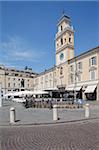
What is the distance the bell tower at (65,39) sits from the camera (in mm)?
57531

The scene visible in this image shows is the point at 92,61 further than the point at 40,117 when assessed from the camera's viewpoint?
Yes

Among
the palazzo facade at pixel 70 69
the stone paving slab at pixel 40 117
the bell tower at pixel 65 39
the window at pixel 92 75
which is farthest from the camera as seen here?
the bell tower at pixel 65 39

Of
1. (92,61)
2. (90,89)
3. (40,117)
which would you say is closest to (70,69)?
(92,61)

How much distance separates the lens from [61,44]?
6125 cm

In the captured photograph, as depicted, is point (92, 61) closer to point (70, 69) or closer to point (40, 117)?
point (70, 69)

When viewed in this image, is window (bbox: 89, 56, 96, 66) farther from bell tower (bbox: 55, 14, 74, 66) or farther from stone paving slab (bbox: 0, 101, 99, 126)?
stone paving slab (bbox: 0, 101, 99, 126)

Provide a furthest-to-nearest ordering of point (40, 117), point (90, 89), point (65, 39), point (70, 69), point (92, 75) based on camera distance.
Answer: point (65, 39), point (70, 69), point (92, 75), point (90, 89), point (40, 117)

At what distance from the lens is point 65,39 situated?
58.2 m

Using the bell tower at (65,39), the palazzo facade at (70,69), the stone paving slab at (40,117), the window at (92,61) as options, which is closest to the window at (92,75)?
the palazzo facade at (70,69)

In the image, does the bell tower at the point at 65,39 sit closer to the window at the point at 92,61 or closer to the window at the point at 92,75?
the window at the point at 92,61

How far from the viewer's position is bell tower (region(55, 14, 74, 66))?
57.5 m

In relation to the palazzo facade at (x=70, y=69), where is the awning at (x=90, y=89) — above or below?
below

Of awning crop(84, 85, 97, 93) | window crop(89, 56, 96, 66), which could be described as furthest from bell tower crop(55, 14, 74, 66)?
awning crop(84, 85, 97, 93)

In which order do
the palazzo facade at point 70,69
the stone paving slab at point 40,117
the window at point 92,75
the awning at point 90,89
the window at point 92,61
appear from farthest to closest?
1. the window at point 92,75
2. the window at point 92,61
3. the palazzo facade at point 70,69
4. the awning at point 90,89
5. the stone paving slab at point 40,117
